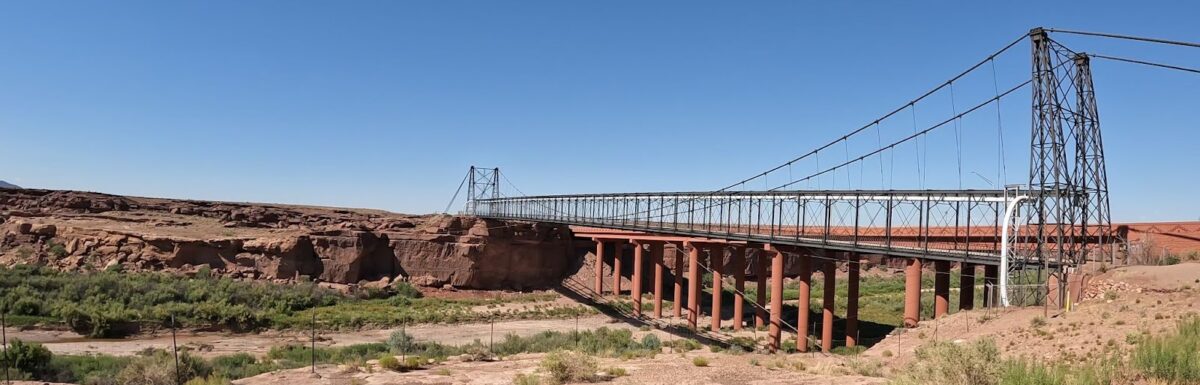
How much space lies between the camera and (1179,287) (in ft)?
67.7

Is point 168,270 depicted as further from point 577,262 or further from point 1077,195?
point 1077,195

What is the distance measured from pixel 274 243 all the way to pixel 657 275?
86.9 feet

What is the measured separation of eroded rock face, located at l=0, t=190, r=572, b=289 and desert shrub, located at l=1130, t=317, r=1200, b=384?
45.8m

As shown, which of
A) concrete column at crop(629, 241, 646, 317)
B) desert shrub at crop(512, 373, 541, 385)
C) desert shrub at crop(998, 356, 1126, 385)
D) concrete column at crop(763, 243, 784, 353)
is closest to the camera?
desert shrub at crop(998, 356, 1126, 385)

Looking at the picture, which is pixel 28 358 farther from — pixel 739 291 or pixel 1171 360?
pixel 739 291

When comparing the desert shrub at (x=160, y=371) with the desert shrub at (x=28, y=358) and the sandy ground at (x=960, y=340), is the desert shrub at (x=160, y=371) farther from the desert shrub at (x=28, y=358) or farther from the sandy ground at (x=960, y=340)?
the desert shrub at (x=28, y=358)

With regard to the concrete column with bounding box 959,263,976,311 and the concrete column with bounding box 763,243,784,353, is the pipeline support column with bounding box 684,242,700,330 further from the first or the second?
the concrete column with bounding box 959,263,976,311

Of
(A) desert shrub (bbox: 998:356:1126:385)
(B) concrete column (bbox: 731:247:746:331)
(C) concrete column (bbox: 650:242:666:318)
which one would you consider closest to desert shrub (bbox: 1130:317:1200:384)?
(A) desert shrub (bbox: 998:356:1126:385)

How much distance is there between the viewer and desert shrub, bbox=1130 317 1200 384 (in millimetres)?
11211

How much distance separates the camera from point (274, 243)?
50.3 metres

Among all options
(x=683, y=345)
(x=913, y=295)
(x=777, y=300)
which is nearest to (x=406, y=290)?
(x=683, y=345)

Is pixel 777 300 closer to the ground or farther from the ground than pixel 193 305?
farther from the ground

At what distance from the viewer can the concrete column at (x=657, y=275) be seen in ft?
150

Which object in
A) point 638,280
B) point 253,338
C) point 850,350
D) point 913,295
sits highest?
point 913,295
